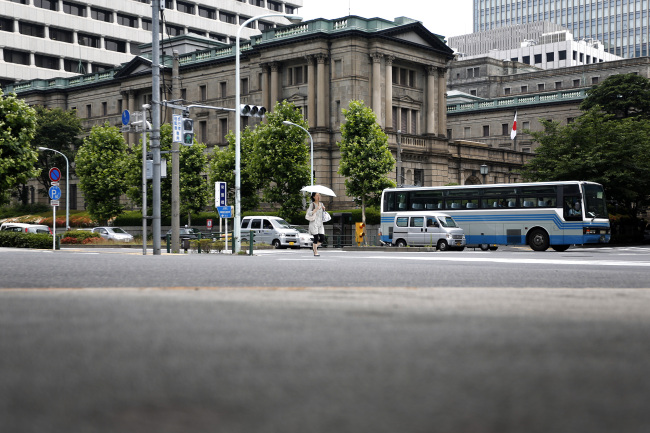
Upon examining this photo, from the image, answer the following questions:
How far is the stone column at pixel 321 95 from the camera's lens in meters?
62.7

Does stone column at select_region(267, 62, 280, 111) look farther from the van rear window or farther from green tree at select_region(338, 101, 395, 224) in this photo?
the van rear window

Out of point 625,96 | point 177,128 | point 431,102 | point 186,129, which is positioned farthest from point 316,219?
point 625,96

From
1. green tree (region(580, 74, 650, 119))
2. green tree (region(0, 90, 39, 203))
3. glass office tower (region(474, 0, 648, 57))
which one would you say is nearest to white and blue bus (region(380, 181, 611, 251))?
green tree (region(0, 90, 39, 203))

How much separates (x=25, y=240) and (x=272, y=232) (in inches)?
581

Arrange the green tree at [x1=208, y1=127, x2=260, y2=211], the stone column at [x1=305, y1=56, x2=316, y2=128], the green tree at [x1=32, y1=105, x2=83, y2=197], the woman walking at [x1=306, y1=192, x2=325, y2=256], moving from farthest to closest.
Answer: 1. the green tree at [x1=32, y1=105, x2=83, y2=197]
2. the stone column at [x1=305, y1=56, x2=316, y2=128]
3. the green tree at [x1=208, y1=127, x2=260, y2=211]
4. the woman walking at [x1=306, y1=192, x2=325, y2=256]

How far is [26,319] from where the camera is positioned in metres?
6.03

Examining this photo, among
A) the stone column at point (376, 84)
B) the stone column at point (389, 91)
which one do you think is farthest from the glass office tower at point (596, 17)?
the stone column at point (376, 84)

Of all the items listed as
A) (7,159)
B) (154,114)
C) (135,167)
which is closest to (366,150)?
(135,167)

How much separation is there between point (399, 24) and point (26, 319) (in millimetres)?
62080

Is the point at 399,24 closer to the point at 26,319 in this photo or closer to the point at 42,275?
the point at 42,275

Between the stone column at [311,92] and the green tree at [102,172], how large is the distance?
16.6 meters

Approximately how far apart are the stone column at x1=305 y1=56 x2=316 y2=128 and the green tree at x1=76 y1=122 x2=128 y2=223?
16610mm

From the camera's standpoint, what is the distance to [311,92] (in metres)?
63.6

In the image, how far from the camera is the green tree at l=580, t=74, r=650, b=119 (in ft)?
228
